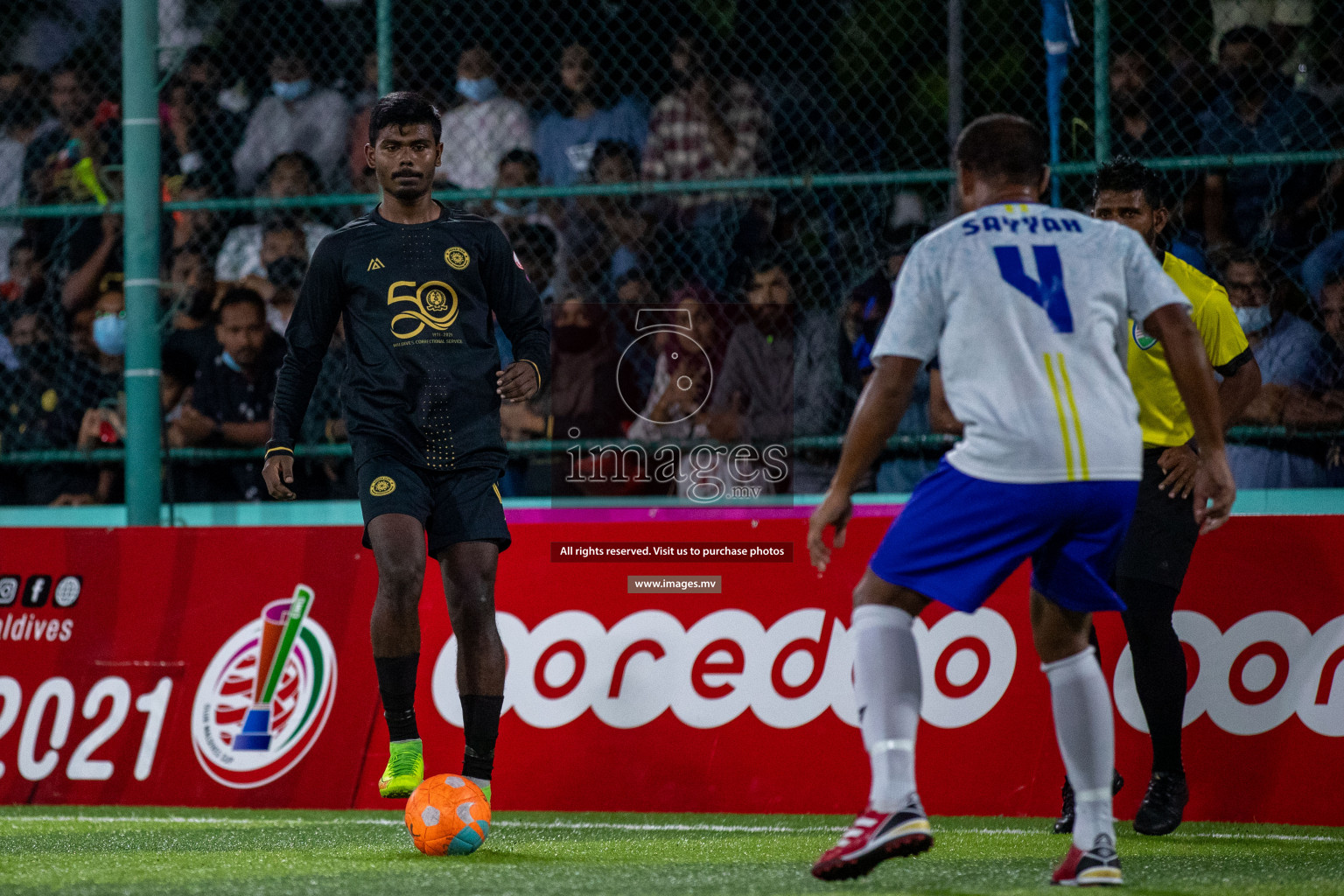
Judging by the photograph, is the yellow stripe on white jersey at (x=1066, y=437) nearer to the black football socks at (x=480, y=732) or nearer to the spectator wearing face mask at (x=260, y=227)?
the black football socks at (x=480, y=732)

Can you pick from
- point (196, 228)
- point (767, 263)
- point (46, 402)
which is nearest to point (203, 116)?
point (196, 228)

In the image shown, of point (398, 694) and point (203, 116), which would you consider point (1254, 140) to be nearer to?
point (398, 694)

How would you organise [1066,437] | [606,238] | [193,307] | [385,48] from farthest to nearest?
[193,307], [385,48], [606,238], [1066,437]

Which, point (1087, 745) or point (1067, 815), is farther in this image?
point (1067, 815)

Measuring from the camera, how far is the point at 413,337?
4.91 m

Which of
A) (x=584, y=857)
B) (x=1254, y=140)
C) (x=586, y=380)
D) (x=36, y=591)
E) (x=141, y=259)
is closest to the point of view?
(x=584, y=857)

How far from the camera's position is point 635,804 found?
5.97m

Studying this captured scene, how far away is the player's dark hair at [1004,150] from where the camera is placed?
3650 mm

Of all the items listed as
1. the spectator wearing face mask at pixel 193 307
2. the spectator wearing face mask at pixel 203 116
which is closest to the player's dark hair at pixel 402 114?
the spectator wearing face mask at pixel 193 307

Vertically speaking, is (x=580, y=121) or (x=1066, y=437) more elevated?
(x=580, y=121)

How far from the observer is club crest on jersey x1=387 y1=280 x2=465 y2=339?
492 centimetres

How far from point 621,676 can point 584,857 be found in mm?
1598

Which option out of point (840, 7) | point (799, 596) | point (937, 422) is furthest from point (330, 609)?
point (840, 7)

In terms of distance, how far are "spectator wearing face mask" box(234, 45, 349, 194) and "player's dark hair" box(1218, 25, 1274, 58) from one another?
14.9 feet
